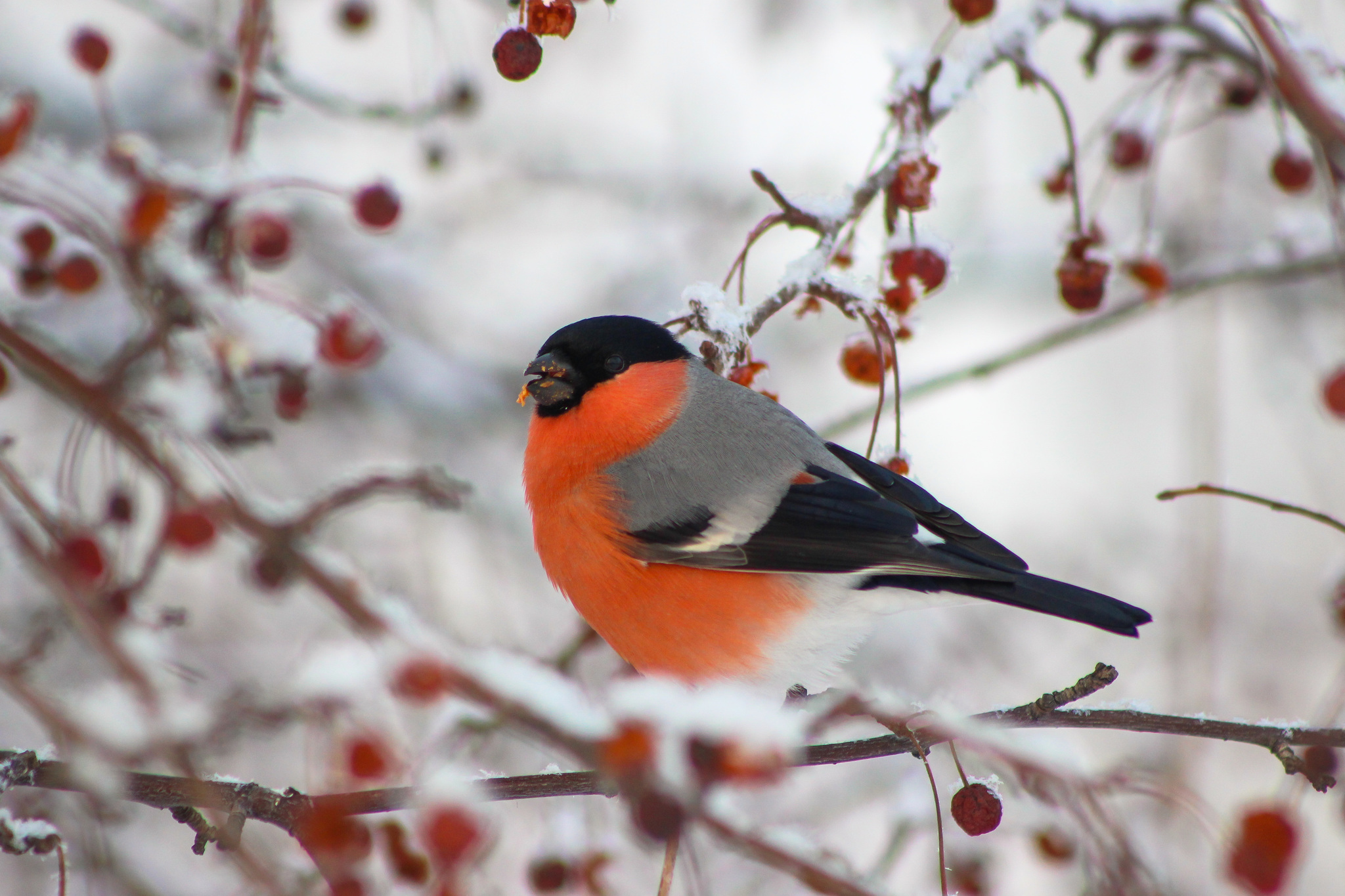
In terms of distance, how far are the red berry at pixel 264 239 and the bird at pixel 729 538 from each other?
638 mm

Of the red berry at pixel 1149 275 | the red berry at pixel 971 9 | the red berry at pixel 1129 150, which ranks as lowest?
the red berry at pixel 1149 275

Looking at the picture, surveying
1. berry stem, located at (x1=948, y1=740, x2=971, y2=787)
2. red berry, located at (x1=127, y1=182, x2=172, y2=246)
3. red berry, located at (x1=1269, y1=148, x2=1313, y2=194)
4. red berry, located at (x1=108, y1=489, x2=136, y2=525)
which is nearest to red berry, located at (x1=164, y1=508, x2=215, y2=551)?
red berry, located at (x1=127, y1=182, x2=172, y2=246)

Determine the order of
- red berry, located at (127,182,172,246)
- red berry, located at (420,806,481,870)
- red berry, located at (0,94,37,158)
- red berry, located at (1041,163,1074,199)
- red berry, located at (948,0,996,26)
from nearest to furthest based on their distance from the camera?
red berry, located at (420,806,481,870) < red berry, located at (0,94,37,158) < red berry, located at (127,182,172,246) < red berry, located at (948,0,996,26) < red berry, located at (1041,163,1074,199)

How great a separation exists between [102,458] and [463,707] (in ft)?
2.47

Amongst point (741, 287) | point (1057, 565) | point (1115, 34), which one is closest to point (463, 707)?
point (741, 287)

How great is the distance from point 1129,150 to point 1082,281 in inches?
26.3

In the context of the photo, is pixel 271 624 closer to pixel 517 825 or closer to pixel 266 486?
pixel 266 486

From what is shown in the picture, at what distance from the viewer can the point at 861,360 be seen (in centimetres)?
211

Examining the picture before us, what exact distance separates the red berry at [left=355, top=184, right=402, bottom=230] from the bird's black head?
1.82ft

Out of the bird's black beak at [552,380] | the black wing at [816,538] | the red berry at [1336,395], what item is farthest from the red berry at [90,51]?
the red berry at [1336,395]

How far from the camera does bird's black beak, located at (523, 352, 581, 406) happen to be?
93.4 inches

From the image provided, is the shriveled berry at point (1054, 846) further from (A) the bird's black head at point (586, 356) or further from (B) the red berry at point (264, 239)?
(B) the red berry at point (264, 239)

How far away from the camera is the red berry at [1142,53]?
8.74 feet

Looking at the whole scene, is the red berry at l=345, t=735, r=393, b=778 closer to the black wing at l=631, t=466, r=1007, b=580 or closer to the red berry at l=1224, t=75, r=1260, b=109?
the black wing at l=631, t=466, r=1007, b=580
